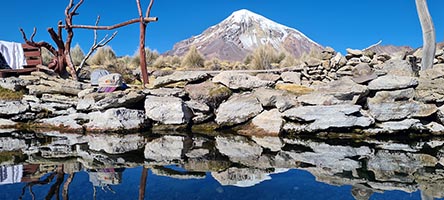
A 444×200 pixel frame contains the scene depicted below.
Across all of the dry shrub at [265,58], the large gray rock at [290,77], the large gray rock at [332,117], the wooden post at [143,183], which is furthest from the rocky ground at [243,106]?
the dry shrub at [265,58]

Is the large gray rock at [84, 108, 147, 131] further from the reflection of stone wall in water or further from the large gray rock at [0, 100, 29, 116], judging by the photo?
the reflection of stone wall in water

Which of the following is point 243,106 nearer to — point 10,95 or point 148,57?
point 10,95

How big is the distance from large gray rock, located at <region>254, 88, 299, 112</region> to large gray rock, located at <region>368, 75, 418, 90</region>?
5.76 ft

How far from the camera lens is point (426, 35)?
33.4ft

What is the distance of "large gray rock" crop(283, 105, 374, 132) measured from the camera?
6.75 metres

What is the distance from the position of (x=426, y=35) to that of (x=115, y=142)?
947cm

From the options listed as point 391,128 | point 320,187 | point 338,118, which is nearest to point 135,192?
point 320,187

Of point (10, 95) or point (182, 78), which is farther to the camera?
point (182, 78)

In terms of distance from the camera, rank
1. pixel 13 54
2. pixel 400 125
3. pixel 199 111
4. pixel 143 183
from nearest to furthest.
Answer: pixel 143 183, pixel 400 125, pixel 199 111, pixel 13 54

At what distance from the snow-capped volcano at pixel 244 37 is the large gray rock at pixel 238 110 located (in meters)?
59.4

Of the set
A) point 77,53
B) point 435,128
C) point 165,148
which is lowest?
point 165,148

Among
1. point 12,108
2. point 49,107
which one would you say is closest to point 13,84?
point 12,108

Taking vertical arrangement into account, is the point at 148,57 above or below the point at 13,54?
above

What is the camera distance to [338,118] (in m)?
6.77
